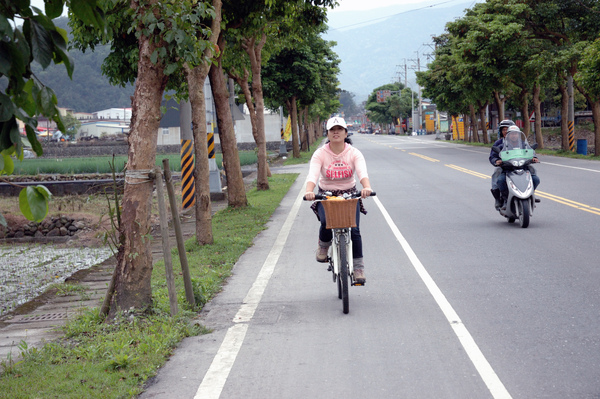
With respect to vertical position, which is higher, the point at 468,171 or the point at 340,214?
the point at 340,214

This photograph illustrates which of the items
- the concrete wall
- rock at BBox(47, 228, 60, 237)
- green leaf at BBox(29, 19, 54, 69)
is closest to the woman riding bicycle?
green leaf at BBox(29, 19, 54, 69)

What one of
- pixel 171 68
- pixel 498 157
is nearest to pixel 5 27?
pixel 171 68

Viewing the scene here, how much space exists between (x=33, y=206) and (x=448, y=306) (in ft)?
16.5

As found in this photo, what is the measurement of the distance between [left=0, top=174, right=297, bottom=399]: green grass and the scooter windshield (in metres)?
6.08

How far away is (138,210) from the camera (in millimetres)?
6918

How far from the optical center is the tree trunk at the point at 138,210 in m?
6.89

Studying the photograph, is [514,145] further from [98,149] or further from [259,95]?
[98,149]

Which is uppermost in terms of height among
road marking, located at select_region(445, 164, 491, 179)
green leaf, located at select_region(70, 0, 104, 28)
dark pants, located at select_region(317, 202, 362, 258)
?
green leaf, located at select_region(70, 0, 104, 28)

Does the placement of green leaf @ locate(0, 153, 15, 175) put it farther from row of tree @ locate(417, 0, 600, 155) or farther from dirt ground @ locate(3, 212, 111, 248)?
row of tree @ locate(417, 0, 600, 155)

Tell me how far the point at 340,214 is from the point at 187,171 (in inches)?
529

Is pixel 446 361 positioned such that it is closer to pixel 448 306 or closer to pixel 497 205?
pixel 448 306

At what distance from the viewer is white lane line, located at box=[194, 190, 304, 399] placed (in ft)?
16.0

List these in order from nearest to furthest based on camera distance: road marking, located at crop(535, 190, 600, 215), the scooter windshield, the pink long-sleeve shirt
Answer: the pink long-sleeve shirt
the scooter windshield
road marking, located at crop(535, 190, 600, 215)

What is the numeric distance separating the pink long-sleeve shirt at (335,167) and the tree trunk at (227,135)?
9.17 m
